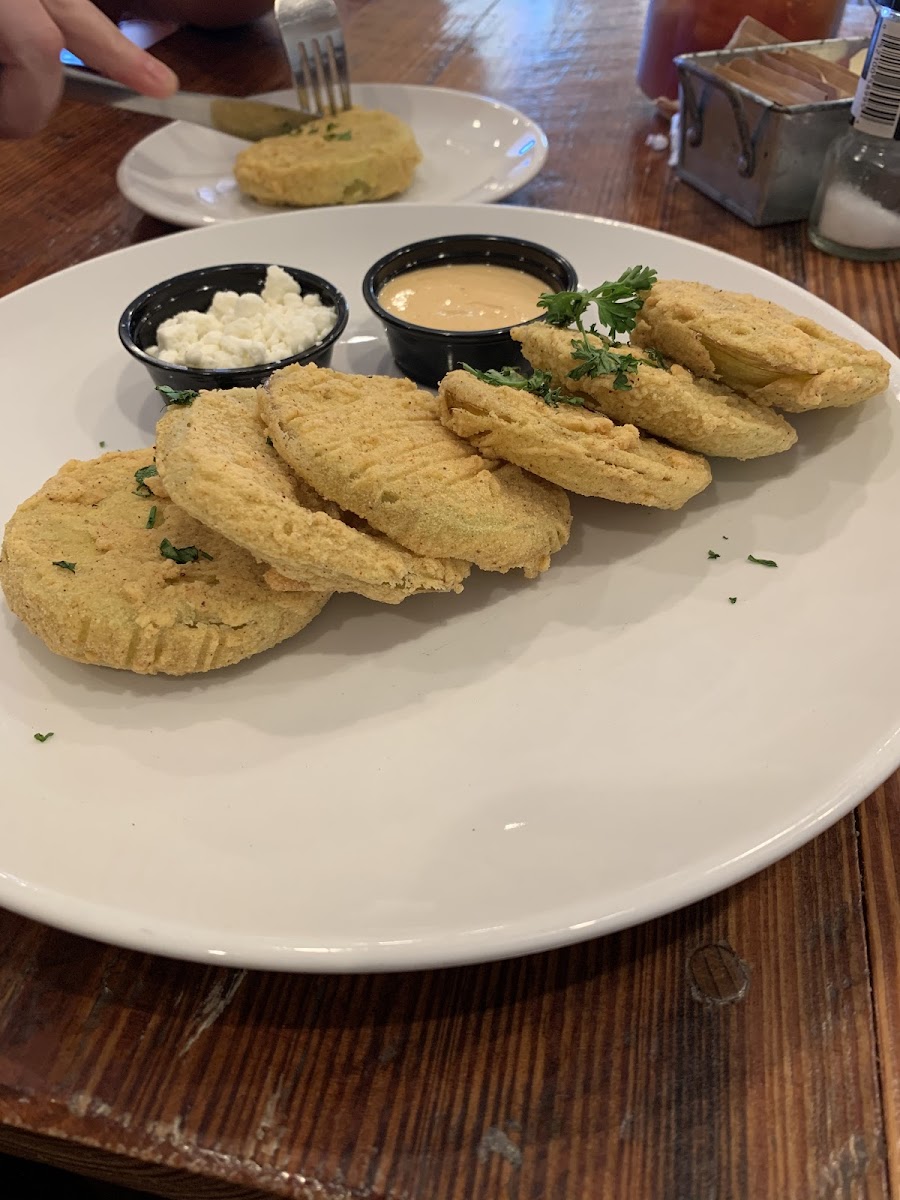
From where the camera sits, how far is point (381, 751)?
2021 mm

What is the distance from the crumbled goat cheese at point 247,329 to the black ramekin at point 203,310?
4 cm

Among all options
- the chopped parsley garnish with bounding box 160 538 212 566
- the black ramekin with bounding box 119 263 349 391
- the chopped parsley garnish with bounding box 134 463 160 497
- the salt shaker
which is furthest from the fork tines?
the chopped parsley garnish with bounding box 160 538 212 566

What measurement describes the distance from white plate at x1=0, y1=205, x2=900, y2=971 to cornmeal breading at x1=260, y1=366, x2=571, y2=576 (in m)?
0.23

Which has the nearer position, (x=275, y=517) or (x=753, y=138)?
(x=275, y=517)

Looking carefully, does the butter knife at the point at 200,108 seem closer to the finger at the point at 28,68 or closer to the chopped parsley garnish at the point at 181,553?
the finger at the point at 28,68

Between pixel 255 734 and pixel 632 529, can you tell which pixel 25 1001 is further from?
pixel 632 529

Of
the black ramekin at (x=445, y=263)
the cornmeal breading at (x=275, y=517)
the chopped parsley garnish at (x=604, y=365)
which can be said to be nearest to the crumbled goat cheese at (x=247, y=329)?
the black ramekin at (x=445, y=263)

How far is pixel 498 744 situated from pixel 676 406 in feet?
3.32

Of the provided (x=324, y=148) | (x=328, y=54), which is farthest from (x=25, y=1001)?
(x=328, y=54)

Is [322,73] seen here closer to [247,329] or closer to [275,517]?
[247,329]

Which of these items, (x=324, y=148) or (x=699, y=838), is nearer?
(x=699, y=838)

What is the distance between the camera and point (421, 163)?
4.73m

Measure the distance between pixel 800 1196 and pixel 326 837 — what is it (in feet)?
3.46

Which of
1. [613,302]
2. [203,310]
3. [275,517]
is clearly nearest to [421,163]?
[203,310]
